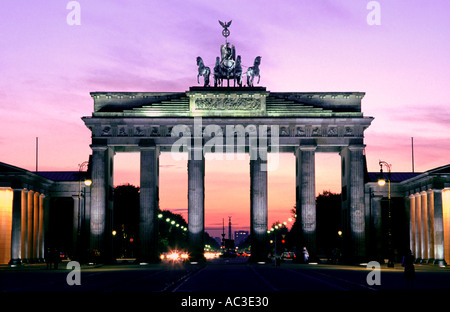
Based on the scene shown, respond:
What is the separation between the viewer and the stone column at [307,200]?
92500 mm

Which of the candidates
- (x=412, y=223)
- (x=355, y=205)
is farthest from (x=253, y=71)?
(x=412, y=223)

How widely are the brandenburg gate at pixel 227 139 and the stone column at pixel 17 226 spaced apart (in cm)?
1090

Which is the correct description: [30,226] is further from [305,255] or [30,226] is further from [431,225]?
[431,225]

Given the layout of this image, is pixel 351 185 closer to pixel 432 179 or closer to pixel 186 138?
pixel 432 179

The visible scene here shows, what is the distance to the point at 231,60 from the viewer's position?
95125mm

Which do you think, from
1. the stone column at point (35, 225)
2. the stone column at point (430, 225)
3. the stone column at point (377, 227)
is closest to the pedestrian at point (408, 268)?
the stone column at point (430, 225)

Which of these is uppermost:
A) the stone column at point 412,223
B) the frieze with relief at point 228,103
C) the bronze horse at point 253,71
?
the bronze horse at point 253,71

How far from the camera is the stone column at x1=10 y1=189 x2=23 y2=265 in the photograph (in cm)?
8206

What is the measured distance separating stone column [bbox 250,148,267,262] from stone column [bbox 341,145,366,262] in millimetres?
10098

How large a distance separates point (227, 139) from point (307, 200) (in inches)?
478

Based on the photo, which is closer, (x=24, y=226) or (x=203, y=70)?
(x=24, y=226)

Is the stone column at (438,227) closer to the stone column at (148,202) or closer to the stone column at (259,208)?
the stone column at (259,208)

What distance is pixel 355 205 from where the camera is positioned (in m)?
92.4

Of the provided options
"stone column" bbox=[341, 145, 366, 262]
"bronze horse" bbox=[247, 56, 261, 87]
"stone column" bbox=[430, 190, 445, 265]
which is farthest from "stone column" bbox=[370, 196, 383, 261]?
"bronze horse" bbox=[247, 56, 261, 87]
